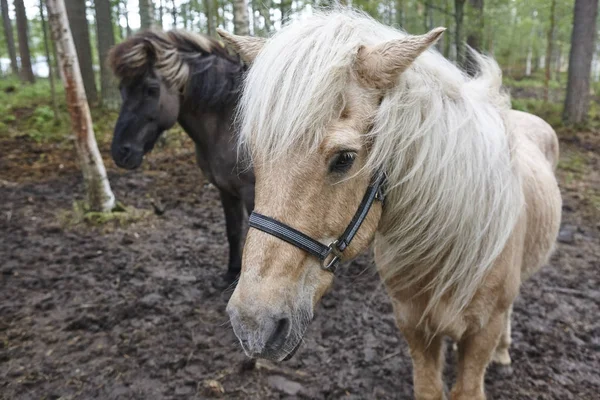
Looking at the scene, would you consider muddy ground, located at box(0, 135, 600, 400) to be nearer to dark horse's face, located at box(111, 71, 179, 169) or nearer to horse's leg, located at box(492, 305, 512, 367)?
horse's leg, located at box(492, 305, 512, 367)

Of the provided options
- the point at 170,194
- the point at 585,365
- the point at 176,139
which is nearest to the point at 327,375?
the point at 585,365

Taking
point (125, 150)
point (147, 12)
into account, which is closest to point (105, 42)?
point (147, 12)

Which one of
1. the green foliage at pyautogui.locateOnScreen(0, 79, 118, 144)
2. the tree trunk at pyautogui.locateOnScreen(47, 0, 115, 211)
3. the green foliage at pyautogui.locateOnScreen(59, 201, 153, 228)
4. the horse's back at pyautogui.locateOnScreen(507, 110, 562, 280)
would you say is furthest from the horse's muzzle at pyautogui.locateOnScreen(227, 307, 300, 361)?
the green foliage at pyautogui.locateOnScreen(0, 79, 118, 144)

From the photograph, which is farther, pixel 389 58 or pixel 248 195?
pixel 248 195

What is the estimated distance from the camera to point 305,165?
139cm

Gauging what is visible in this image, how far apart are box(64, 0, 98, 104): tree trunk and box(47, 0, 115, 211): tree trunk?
22.5 ft

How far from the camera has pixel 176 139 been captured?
10.5m

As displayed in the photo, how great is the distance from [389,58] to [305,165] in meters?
0.47

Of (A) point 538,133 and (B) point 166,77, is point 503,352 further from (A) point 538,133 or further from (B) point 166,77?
(B) point 166,77

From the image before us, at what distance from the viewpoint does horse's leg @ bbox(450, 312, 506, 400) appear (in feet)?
6.72

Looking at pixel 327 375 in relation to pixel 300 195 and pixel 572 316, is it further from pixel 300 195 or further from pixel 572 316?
pixel 572 316

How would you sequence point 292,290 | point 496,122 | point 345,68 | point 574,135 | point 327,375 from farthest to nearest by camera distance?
1. point 574,135
2. point 327,375
3. point 496,122
4. point 345,68
5. point 292,290

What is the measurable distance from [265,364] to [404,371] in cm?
99

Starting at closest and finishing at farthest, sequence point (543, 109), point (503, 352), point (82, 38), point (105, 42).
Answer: point (503, 352) < point (82, 38) < point (105, 42) < point (543, 109)
